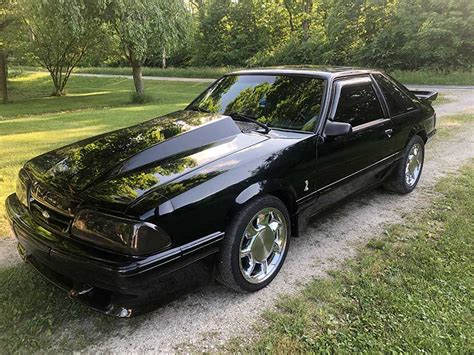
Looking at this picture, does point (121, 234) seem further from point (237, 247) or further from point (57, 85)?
point (57, 85)

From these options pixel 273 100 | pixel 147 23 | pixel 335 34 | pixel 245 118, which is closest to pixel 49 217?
pixel 245 118

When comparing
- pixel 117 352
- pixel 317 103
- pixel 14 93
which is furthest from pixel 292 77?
pixel 14 93

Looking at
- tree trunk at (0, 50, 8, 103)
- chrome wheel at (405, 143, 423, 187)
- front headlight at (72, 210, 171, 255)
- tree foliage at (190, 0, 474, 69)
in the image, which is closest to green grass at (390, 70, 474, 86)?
tree foliage at (190, 0, 474, 69)

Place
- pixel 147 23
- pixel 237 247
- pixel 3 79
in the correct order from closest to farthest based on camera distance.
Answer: pixel 237 247 < pixel 147 23 < pixel 3 79

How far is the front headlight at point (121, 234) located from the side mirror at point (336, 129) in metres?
1.69

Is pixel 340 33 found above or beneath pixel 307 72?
above

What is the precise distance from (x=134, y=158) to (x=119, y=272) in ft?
2.92

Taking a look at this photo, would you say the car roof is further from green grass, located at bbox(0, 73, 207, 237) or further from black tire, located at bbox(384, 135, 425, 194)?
green grass, located at bbox(0, 73, 207, 237)

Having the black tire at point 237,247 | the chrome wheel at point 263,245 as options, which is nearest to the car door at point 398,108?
the chrome wheel at point 263,245

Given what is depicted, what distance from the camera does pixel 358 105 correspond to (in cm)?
379

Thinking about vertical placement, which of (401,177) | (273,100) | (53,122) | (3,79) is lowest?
(53,122)

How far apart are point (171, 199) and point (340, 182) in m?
1.82

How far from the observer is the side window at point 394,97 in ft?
13.8

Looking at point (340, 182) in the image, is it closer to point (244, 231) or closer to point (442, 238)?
point (442, 238)
